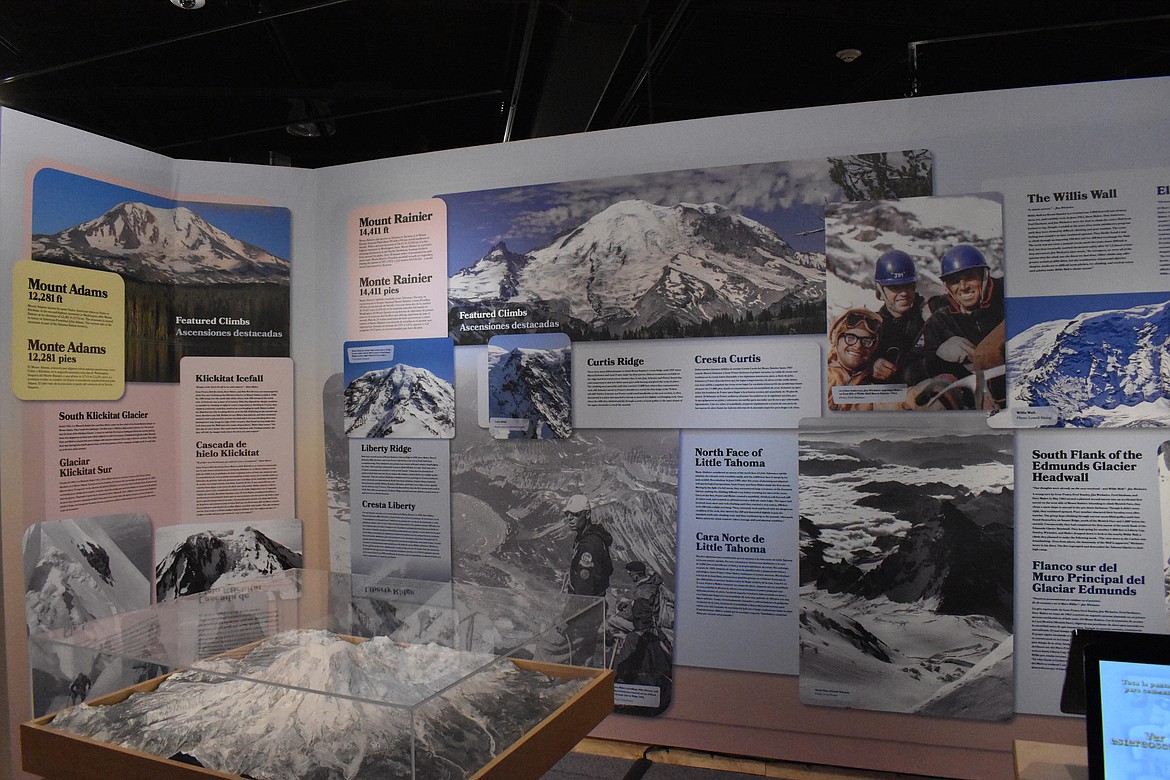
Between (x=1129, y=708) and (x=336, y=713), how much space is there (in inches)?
50.1

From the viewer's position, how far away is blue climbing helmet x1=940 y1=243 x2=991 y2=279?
285 cm

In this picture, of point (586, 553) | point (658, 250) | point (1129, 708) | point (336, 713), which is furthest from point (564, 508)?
point (1129, 708)

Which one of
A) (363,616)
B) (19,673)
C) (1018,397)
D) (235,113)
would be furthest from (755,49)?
(19,673)

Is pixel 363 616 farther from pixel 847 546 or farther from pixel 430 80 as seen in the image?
pixel 430 80

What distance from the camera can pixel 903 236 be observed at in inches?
115

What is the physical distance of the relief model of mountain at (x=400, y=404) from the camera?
11.5ft

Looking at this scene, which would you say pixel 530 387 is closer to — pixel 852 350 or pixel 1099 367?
pixel 852 350

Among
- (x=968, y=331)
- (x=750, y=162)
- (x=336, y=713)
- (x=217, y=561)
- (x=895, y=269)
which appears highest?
(x=750, y=162)

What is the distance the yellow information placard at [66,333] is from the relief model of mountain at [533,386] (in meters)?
1.55

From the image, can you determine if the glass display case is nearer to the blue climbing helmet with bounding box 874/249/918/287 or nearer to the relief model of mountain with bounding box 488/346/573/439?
the relief model of mountain with bounding box 488/346/573/439

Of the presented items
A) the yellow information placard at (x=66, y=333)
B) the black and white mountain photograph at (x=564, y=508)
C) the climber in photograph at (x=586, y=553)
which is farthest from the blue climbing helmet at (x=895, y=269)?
the yellow information placard at (x=66, y=333)

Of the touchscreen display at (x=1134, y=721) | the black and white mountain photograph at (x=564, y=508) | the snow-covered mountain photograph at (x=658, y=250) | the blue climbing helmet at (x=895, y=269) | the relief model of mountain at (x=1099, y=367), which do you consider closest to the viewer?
the touchscreen display at (x=1134, y=721)

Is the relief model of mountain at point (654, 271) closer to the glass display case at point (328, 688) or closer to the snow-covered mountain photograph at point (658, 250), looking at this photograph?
the snow-covered mountain photograph at point (658, 250)

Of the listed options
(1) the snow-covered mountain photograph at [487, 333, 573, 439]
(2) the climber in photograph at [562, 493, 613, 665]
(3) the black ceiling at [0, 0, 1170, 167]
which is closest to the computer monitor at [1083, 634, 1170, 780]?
(2) the climber in photograph at [562, 493, 613, 665]
